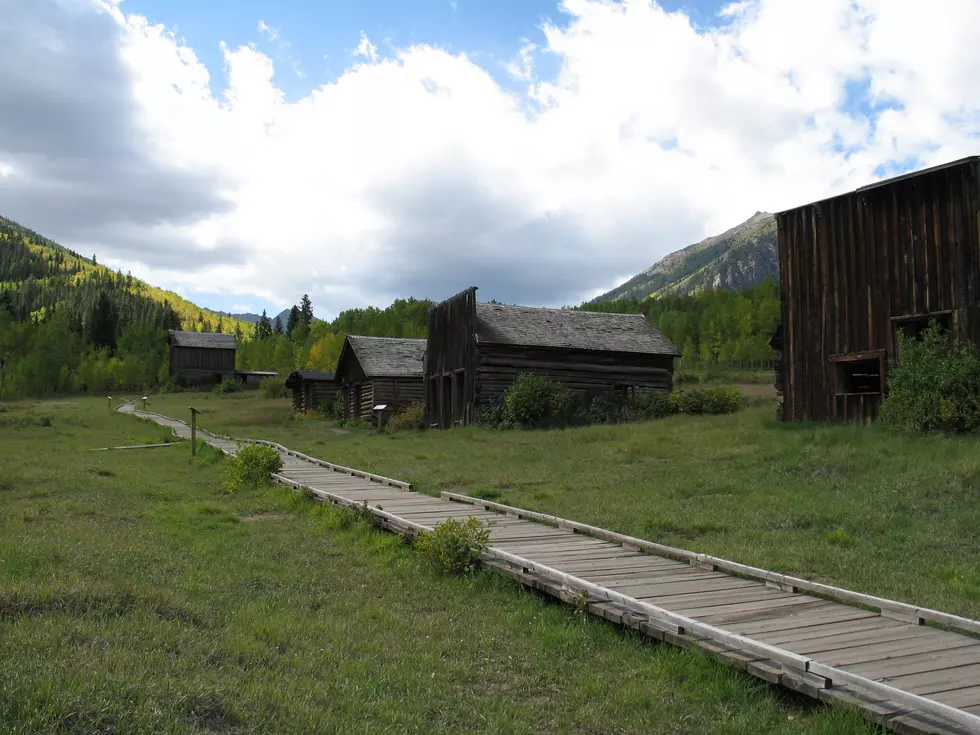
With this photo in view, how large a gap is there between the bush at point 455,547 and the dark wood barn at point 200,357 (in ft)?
280

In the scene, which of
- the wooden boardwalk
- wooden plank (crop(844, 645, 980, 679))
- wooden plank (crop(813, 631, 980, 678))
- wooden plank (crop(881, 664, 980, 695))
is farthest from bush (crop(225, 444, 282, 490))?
wooden plank (crop(881, 664, 980, 695))

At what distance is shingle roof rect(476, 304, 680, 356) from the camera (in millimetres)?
33594

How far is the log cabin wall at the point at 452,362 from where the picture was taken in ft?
110

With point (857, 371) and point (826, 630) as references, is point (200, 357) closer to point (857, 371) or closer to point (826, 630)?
point (857, 371)

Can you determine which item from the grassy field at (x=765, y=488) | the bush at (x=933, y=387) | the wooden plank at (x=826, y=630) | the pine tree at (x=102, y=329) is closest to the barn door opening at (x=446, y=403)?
the grassy field at (x=765, y=488)

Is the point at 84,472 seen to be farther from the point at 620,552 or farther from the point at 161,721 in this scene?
the point at 161,721

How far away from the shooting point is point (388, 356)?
4591 centimetres

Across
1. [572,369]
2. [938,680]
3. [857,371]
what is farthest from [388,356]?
[938,680]

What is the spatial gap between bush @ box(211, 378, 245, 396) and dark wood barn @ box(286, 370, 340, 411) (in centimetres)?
2570

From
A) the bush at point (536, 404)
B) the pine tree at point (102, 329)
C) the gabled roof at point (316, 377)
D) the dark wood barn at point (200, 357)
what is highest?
the pine tree at point (102, 329)

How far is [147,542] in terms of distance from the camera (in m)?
10.0

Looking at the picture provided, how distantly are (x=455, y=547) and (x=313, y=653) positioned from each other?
9.54 feet

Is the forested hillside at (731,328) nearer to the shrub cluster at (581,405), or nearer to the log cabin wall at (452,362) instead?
the log cabin wall at (452,362)

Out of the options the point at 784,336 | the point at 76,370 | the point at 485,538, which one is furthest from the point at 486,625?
the point at 76,370
